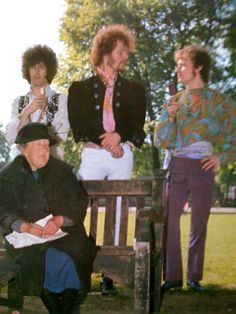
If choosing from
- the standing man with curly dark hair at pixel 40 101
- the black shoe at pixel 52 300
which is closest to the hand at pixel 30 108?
the standing man with curly dark hair at pixel 40 101

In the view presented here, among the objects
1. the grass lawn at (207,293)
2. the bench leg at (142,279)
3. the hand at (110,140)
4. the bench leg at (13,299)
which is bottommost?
the bench leg at (13,299)

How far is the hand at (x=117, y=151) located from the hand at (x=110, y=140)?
15mm

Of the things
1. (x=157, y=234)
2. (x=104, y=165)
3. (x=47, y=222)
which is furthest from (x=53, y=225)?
(x=104, y=165)

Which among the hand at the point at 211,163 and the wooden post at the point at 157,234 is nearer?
the wooden post at the point at 157,234

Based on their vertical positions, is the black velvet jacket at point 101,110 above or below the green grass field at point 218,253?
above

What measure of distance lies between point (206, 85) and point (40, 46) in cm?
96

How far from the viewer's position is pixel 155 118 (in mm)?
2660

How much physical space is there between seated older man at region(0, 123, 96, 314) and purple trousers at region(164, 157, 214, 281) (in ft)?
2.20

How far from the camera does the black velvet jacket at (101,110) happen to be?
7.38ft

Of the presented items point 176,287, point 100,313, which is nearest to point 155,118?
point 176,287

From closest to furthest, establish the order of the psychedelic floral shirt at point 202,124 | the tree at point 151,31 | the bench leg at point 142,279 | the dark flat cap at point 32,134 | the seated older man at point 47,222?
the bench leg at point 142,279, the seated older man at point 47,222, the dark flat cap at point 32,134, the psychedelic floral shirt at point 202,124, the tree at point 151,31

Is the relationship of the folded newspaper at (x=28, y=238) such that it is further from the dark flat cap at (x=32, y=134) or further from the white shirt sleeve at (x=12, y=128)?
the white shirt sleeve at (x=12, y=128)

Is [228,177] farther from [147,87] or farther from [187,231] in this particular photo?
[147,87]

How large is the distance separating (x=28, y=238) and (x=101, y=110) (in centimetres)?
80
